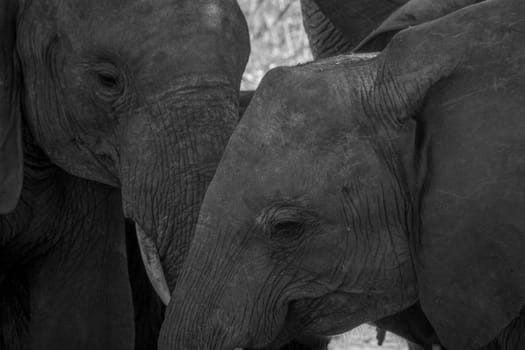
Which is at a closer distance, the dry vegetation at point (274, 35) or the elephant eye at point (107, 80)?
the elephant eye at point (107, 80)

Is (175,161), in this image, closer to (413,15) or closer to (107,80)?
(107,80)

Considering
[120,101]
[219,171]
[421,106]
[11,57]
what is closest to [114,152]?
[120,101]

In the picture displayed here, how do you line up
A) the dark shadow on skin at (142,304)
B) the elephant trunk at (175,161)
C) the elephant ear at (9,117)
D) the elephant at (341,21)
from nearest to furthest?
the elephant trunk at (175,161), the elephant ear at (9,117), the elephant at (341,21), the dark shadow on skin at (142,304)

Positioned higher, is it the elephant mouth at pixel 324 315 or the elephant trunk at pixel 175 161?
the elephant trunk at pixel 175 161

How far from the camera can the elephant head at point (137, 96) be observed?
3410 millimetres

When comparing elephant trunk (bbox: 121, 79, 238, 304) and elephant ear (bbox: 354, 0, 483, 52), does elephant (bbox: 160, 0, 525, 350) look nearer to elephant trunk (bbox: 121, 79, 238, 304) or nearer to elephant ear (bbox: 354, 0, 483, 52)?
elephant trunk (bbox: 121, 79, 238, 304)

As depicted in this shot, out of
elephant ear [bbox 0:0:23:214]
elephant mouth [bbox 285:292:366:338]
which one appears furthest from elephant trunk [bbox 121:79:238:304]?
elephant mouth [bbox 285:292:366:338]

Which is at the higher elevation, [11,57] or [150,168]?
[11,57]

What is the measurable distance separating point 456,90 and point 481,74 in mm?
52

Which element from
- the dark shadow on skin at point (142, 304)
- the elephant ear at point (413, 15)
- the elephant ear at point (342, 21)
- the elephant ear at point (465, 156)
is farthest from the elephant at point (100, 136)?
the elephant ear at point (342, 21)

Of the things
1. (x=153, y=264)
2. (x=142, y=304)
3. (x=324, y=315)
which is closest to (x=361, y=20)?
(x=142, y=304)

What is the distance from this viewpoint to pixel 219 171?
9.26 feet

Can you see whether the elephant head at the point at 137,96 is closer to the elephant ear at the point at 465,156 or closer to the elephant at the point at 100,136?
the elephant at the point at 100,136

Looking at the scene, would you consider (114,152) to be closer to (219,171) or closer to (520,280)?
(219,171)
